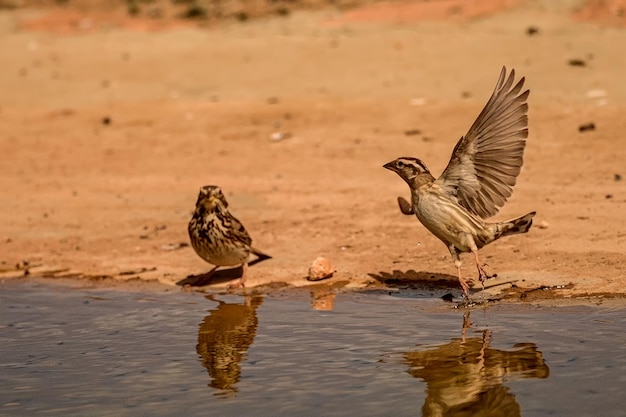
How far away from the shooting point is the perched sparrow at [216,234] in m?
9.87

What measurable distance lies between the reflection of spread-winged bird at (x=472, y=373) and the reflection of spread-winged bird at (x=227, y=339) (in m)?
1.06

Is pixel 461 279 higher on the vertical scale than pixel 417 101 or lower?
lower

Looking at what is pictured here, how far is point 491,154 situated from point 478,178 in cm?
21

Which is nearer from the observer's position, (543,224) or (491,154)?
(491,154)

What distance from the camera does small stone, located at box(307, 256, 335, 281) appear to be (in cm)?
976

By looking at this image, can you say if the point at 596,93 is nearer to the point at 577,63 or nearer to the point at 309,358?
the point at 577,63

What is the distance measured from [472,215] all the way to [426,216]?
37cm

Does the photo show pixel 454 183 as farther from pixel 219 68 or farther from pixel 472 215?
pixel 219 68

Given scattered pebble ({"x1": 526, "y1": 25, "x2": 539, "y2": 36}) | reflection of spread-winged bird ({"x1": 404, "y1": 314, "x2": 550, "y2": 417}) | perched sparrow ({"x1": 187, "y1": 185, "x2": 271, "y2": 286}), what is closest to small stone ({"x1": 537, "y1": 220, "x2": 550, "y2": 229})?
perched sparrow ({"x1": 187, "y1": 185, "x2": 271, "y2": 286})

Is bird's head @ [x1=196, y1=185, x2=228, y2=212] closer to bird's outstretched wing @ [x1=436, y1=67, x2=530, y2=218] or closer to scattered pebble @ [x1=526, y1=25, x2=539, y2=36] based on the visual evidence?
bird's outstretched wing @ [x1=436, y1=67, x2=530, y2=218]

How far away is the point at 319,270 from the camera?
9.75 m

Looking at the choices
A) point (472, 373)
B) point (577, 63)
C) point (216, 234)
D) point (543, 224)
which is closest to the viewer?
point (472, 373)

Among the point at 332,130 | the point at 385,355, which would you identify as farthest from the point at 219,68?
the point at 385,355

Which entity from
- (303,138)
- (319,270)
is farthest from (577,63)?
(319,270)
